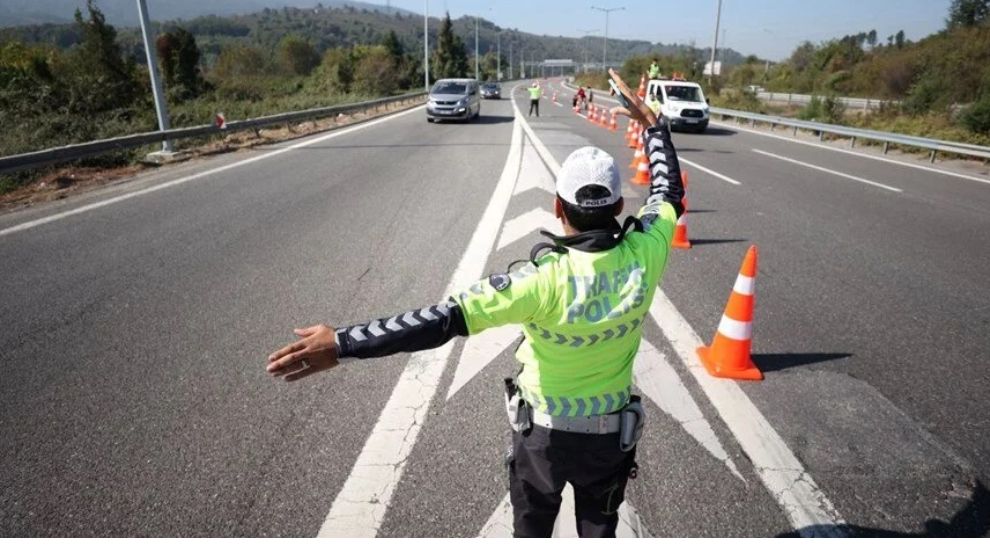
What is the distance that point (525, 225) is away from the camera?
7555 millimetres

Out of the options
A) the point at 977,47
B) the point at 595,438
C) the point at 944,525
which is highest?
the point at 977,47

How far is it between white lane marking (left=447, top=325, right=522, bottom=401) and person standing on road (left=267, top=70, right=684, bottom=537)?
155cm

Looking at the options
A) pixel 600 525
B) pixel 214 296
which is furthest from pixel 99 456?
pixel 600 525

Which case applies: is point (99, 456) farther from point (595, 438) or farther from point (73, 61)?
point (73, 61)

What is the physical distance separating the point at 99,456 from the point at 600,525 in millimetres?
2742

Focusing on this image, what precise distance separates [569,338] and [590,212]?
0.45m

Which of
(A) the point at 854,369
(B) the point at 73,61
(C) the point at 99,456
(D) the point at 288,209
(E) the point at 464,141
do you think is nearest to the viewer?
(C) the point at 99,456

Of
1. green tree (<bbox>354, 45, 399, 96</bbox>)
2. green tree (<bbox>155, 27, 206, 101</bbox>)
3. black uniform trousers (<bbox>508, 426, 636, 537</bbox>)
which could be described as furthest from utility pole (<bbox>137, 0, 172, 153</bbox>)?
green tree (<bbox>155, 27, 206, 101</bbox>)

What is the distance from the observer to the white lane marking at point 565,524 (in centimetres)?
249

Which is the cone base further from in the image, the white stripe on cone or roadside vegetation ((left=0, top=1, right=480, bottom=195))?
roadside vegetation ((left=0, top=1, right=480, bottom=195))

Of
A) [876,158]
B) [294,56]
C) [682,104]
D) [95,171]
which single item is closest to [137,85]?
[95,171]

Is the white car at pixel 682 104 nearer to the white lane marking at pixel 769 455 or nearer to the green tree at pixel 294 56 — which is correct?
the white lane marking at pixel 769 455

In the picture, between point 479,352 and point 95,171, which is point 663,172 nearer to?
point 479,352

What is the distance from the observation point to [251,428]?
3.22 metres
